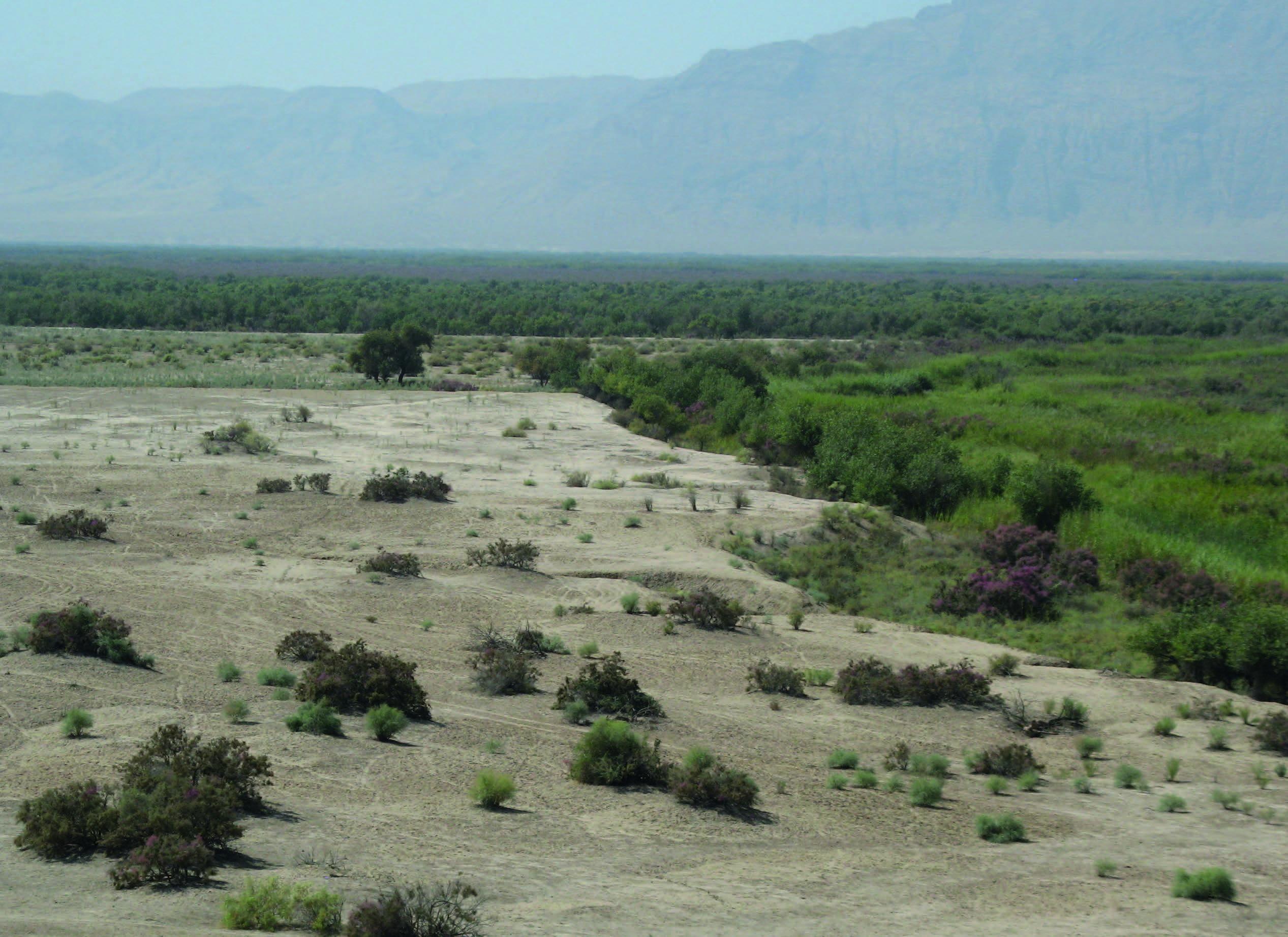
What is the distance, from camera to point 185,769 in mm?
10898

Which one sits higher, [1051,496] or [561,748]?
[1051,496]

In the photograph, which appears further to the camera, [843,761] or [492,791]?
[843,761]

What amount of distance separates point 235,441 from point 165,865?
25083 mm

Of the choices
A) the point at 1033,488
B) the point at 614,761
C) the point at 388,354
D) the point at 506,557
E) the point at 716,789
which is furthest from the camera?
the point at 388,354

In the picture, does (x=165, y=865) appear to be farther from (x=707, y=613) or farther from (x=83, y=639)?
(x=707, y=613)

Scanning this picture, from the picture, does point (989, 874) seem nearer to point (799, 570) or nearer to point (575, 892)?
point (575, 892)

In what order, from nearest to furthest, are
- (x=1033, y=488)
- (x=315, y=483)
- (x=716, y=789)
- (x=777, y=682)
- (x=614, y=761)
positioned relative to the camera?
(x=716, y=789), (x=614, y=761), (x=777, y=682), (x=1033, y=488), (x=315, y=483)

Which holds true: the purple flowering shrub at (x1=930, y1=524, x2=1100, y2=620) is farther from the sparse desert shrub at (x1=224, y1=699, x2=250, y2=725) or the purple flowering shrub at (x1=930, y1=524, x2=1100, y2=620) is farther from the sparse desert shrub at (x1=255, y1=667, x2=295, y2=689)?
the sparse desert shrub at (x1=224, y1=699, x2=250, y2=725)

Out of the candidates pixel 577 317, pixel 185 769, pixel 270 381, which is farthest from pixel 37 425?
pixel 577 317

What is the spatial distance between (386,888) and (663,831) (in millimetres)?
2829

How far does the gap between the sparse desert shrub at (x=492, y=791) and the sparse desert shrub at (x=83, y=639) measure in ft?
19.8

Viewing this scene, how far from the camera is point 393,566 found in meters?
21.5

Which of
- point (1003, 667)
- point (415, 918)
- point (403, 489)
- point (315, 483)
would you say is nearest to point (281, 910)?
point (415, 918)

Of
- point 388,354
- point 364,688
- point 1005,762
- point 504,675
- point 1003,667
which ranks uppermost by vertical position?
point 388,354
